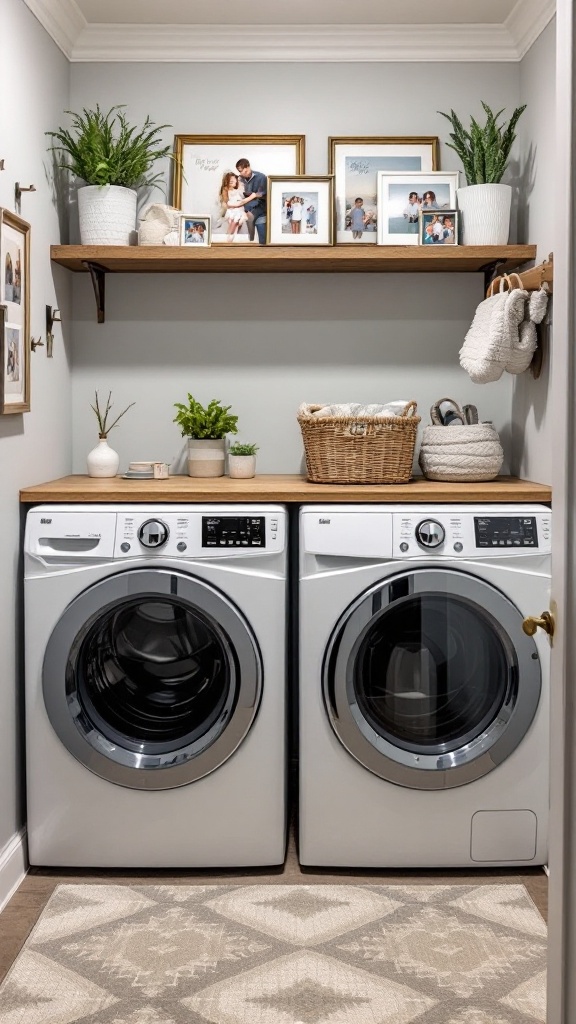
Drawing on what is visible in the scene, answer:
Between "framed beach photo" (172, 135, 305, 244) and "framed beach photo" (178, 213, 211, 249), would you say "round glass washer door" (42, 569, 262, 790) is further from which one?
"framed beach photo" (172, 135, 305, 244)

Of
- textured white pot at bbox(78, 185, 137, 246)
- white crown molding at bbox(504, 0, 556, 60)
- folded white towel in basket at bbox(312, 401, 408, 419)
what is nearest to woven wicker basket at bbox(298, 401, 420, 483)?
folded white towel in basket at bbox(312, 401, 408, 419)

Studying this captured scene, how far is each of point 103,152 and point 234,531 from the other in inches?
50.0

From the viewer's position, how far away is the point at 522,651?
2422 mm

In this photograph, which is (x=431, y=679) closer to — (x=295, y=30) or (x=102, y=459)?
(x=102, y=459)

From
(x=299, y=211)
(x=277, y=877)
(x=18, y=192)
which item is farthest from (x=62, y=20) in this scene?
(x=277, y=877)

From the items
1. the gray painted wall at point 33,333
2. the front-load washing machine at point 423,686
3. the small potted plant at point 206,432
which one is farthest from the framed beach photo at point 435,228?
the gray painted wall at point 33,333

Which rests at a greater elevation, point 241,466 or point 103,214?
point 103,214

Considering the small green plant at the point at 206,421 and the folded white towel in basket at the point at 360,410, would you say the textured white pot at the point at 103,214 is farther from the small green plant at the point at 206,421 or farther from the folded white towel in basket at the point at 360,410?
the folded white towel in basket at the point at 360,410

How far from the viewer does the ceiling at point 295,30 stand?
2795mm

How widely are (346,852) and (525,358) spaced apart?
1467 mm

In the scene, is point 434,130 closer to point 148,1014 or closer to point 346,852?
point 346,852

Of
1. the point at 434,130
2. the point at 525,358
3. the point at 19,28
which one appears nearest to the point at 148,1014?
the point at 525,358

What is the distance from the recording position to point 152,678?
8.20 feet

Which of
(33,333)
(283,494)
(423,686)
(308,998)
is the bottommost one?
(308,998)
